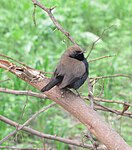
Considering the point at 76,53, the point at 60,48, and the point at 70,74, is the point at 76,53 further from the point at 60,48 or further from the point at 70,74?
the point at 60,48

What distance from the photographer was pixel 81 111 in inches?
101

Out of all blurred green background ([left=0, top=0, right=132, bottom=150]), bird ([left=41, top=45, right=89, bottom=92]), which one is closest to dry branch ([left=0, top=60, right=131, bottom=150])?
bird ([left=41, top=45, right=89, bottom=92])

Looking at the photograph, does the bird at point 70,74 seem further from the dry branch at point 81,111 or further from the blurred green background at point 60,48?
the blurred green background at point 60,48

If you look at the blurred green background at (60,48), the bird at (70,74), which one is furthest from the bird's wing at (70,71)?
the blurred green background at (60,48)

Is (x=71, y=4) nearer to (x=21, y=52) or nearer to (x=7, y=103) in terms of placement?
(x=21, y=52)

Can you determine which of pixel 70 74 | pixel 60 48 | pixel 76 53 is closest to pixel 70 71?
pixel 70 74

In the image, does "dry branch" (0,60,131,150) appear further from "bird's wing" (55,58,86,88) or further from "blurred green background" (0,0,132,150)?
"blurred green background" (0,0,132,150)

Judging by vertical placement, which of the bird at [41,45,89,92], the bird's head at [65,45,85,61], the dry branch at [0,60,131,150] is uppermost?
the bird's head at [65,45,85,61]

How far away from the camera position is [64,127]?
166 inches

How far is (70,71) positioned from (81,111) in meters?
0.23

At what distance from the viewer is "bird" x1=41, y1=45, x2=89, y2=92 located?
2.59 m

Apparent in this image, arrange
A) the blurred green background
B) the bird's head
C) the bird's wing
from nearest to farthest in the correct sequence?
the bird's wing → the bird's head → the blurred green background

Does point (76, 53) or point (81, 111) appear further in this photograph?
point (76, 53)

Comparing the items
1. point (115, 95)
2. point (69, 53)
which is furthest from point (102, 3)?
point (69, 53)
